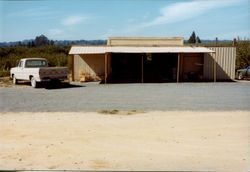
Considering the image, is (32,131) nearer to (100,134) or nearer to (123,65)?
(100,134)

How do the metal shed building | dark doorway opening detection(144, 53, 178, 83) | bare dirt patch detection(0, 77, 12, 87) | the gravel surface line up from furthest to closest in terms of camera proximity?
dark doorway opening detection(144, 53, 178, 83), the metal shed building, bare dirt patch detection(0, 77, 12, 87), the gravel surface

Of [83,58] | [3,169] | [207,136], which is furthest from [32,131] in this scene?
[83,58]

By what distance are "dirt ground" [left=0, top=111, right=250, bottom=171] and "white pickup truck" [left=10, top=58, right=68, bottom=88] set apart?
30.4 ft

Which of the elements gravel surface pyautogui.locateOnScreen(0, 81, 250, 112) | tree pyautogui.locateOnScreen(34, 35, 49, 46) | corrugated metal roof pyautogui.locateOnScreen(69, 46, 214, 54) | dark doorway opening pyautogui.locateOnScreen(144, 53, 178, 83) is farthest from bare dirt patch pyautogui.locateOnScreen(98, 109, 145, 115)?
tree pyautogui.locateOnScreen(34, 35, 49, 46)

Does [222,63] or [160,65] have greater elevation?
[222,63]

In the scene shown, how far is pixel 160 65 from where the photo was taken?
33.7 m

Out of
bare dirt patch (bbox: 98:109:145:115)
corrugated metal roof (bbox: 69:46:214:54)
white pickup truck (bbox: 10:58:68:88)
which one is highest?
corrugated metal roof (bbox: 69:46:214:54)

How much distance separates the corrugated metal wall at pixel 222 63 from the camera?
3150cm

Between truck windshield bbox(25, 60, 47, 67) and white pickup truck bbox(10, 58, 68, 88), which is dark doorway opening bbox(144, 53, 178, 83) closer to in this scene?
truck windshield bbox(25, 60, 47, 67)

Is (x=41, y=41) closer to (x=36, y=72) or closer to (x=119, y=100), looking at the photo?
(x=36, y=72)

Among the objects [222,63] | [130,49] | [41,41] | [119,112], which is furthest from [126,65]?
[41,41]

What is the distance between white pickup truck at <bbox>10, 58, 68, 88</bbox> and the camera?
939 inches

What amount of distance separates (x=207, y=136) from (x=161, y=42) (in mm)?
23581

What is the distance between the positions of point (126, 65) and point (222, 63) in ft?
24.0
